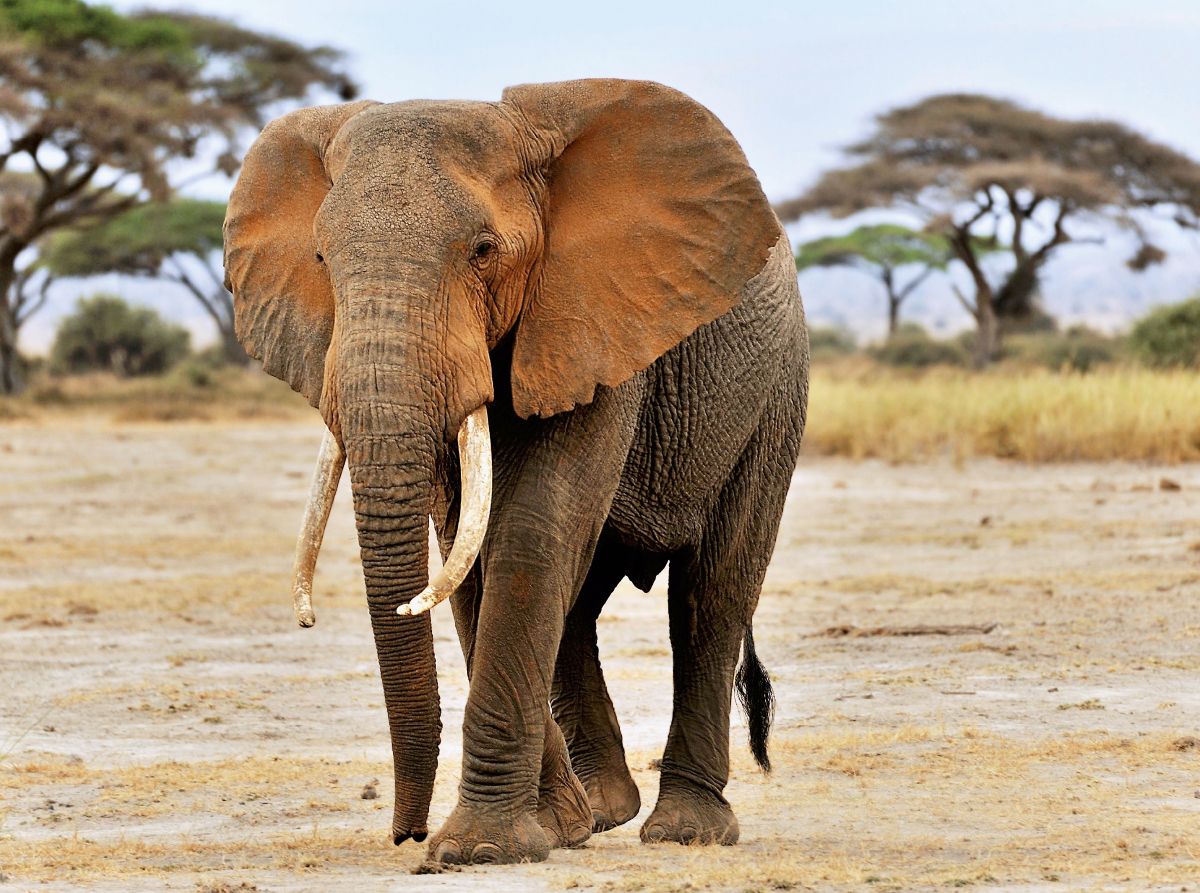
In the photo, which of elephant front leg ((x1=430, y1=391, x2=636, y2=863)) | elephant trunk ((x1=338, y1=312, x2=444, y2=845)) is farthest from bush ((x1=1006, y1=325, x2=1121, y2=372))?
elephant trunk ((x1=338, y1=312, x2=444, y2=845))

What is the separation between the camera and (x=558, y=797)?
480 centimetres

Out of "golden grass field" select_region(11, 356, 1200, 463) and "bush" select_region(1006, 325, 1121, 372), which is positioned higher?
"golden grass field" select_region(11, 356, 1200, 463)

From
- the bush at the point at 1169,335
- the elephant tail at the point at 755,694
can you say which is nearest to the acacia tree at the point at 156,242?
the bush at the point at 1169,335

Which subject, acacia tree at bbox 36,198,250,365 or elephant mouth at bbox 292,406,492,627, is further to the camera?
acacia tree at bbox 36,198,250,365

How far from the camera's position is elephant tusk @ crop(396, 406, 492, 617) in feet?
12.9

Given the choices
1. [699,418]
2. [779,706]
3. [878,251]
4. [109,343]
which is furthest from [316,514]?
[878,251]

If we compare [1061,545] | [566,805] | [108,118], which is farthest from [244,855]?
[108,118]

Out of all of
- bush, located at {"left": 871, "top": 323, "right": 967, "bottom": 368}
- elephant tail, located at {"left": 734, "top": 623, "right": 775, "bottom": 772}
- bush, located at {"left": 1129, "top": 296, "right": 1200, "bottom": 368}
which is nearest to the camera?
elephant tail, located at {"left": 734, "top": 623, "right": 775, "bottom": 772}

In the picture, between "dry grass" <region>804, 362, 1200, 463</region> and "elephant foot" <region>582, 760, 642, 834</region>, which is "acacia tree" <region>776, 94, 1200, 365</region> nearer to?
"dry grass" <region>804, 362, 1200, 463</region>

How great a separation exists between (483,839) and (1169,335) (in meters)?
22.0

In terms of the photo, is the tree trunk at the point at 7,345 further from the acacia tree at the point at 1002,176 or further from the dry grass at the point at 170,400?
→ the acacia tree at the point at 1002,176

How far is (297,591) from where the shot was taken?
13.6ft

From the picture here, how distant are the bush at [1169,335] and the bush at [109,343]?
2398 cm

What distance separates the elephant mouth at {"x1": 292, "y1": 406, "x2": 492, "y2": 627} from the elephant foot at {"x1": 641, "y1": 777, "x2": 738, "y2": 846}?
141 cm
